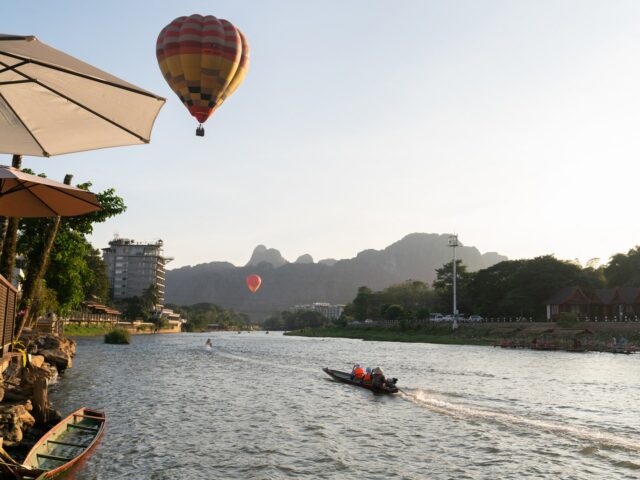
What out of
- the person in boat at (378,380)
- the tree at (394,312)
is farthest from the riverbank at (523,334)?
the person in boat at (378,380)

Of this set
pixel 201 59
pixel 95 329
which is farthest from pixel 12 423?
pixel 95 329

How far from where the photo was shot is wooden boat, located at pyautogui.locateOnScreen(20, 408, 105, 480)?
13180 millimetres

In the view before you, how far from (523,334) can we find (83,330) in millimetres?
91540

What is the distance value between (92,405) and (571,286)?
114681mm

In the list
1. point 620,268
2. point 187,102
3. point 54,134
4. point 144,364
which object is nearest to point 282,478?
point 54,134

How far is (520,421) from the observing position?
2572 centimetres

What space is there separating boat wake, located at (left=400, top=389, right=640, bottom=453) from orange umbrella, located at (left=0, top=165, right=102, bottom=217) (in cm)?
2093

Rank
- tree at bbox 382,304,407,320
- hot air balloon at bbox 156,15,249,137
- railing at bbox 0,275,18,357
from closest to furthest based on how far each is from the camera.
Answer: railing at bbox 0,275,18,357 < hot air balloon at bbox 156,15,249,137 < tree at bbox 382,304,407,320

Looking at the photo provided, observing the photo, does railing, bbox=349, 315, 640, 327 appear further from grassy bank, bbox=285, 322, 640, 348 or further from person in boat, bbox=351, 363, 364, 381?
person in boat, bbox=351, 363, 364, 381

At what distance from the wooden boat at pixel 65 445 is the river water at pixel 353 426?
66 cm

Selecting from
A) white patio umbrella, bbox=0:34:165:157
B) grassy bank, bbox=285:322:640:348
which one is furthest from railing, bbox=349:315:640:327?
white patio umbrella, bbox=0:34:165:157

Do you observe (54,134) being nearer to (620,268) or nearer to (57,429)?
(57,429)

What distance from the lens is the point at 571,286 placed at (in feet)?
393

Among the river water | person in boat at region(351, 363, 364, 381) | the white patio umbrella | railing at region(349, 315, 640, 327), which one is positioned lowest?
the river water
